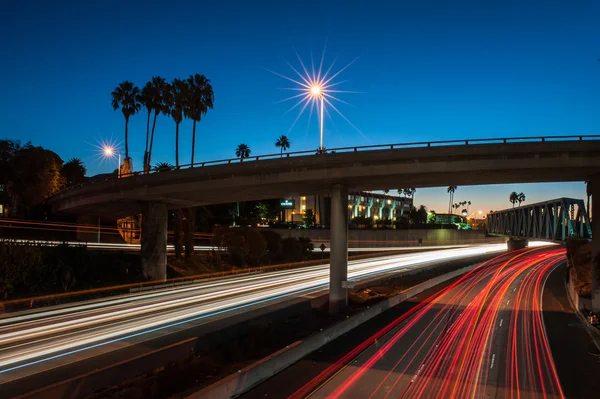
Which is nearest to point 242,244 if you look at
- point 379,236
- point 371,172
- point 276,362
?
point 371,172

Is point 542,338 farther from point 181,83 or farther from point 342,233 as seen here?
point 181,83

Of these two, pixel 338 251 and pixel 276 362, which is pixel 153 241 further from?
pixel 276 362

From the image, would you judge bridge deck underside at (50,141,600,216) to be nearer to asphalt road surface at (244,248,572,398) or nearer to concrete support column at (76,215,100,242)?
asphalt road surface at (244,248,572,398)

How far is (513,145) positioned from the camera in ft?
77.4

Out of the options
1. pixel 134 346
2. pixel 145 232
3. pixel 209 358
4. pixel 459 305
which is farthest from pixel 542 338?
pixel 145 232

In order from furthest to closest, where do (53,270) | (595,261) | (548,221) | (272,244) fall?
(548,221), (272,244), (53,270), (595,261)

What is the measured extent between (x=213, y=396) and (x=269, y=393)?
5.65ft

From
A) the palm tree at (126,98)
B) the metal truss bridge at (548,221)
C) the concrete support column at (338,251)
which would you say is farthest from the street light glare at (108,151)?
the metal truss bridge at (548,221)

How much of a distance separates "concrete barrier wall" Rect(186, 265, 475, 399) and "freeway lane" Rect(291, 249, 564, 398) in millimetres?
1245

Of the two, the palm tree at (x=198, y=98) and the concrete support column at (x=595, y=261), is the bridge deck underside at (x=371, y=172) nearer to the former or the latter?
the concrete support column at (x=595, y=261)

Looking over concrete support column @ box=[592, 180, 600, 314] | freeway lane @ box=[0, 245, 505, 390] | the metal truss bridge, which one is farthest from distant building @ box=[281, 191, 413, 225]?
concrete support column @ box=[592, 180, 600, 314]

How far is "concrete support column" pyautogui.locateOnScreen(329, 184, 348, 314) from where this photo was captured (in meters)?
25.5

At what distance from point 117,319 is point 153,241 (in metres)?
15.3

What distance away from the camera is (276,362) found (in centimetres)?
1329
